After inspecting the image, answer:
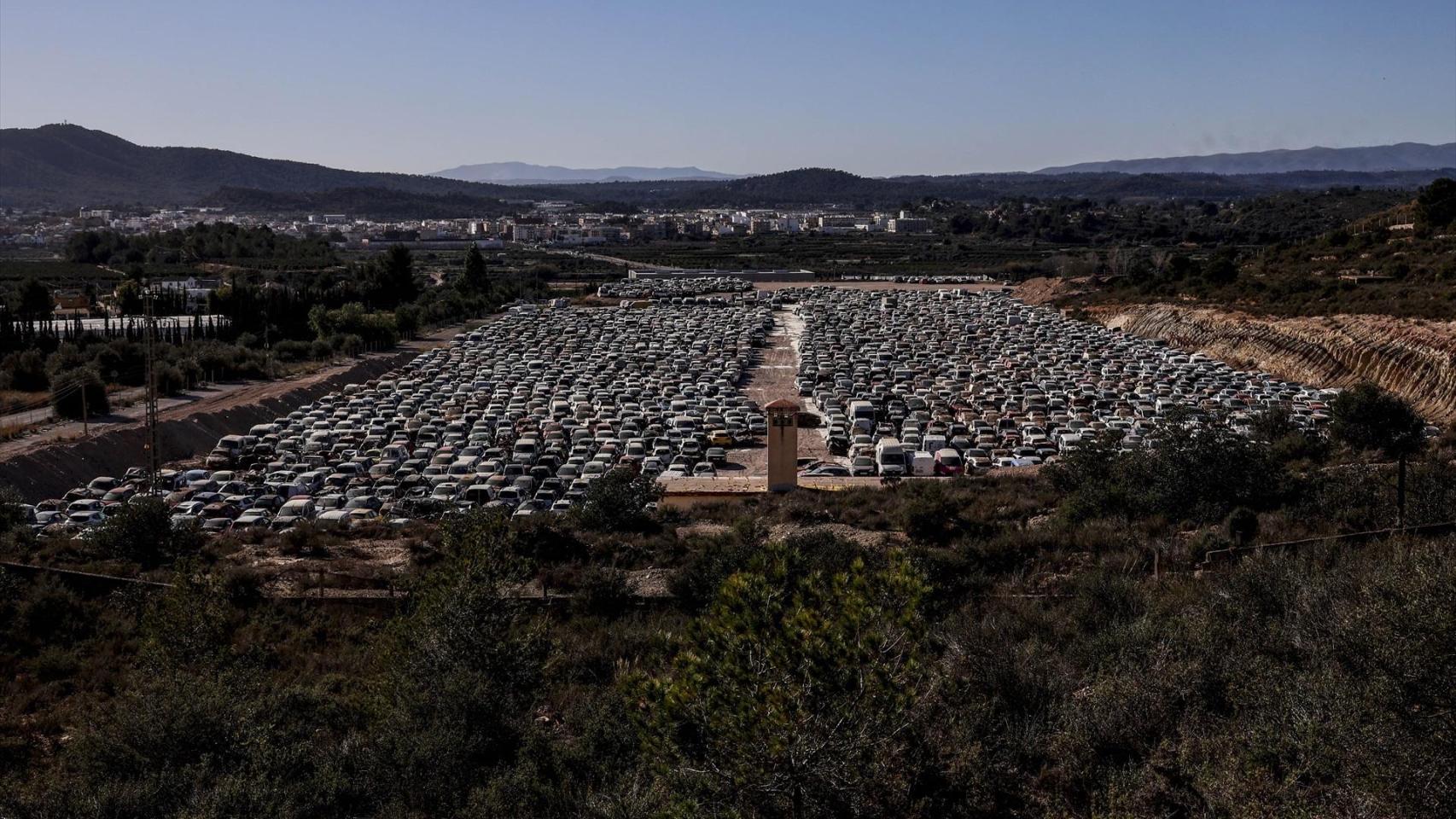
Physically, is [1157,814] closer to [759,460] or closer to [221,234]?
[759,460]

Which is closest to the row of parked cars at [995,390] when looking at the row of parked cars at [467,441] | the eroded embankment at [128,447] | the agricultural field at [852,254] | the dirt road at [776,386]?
Result: the dirt road at [776,386]

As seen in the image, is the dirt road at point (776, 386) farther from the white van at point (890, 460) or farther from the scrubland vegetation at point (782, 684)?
the scrubland vegetation at point (782, 684)

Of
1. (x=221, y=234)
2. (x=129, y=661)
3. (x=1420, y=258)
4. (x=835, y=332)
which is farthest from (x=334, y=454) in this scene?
(x=221, y=234)

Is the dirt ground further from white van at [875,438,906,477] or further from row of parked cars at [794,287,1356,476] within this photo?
white van at [875,438,906,477]

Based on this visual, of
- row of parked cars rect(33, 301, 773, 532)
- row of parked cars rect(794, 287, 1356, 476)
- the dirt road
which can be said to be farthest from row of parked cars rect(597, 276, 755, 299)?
row of parked cars rect(33, 301, 773, 532)

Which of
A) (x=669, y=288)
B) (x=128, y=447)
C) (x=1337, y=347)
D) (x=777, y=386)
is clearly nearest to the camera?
(x=128, y=447)

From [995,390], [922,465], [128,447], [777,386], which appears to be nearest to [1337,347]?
[995,390]

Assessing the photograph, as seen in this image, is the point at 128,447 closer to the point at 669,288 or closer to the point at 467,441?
the point at 467,441
